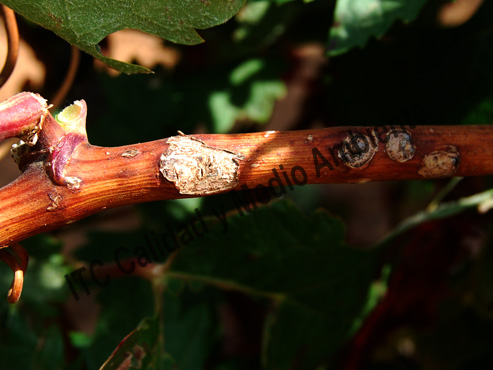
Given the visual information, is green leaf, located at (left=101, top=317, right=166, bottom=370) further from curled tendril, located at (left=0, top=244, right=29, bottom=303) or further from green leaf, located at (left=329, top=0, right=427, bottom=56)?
green leaf, located at (left=329, top=0, right=427, bottom=56)

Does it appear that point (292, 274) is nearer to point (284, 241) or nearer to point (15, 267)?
point (284, 241)

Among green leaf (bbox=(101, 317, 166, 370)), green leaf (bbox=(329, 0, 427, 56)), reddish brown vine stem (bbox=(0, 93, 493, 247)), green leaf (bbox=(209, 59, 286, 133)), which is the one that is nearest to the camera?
reddish brown vine stem (bbox=(0, 93, 493, 247))

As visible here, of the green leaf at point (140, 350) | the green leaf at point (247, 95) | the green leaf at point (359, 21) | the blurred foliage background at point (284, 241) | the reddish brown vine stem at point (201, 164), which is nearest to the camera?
the reddish brown vine stem at point (201, 164)

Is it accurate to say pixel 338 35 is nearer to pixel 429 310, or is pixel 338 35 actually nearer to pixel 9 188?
pixel 9 188

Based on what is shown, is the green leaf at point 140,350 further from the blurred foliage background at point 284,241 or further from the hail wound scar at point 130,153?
the hail wound scar at point 130,153

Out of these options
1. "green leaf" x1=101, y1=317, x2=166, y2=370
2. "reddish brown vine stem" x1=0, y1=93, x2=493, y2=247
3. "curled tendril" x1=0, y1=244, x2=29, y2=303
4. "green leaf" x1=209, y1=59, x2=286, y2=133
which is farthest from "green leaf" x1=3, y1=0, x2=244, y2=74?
"green leaf" x1=209, y1=59, x2=286, y2=133

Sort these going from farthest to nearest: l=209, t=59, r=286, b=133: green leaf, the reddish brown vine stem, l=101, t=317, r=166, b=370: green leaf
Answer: l=209, t=59, r=286, b=133: green leaf < l=101, t=317, r=166, b=370: green leaf < the reddish brown vine stem

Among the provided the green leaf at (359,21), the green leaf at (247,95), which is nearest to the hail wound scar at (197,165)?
the green leaf at (359,21)

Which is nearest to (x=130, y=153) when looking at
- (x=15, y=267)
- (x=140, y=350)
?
(x=15, y=267)
